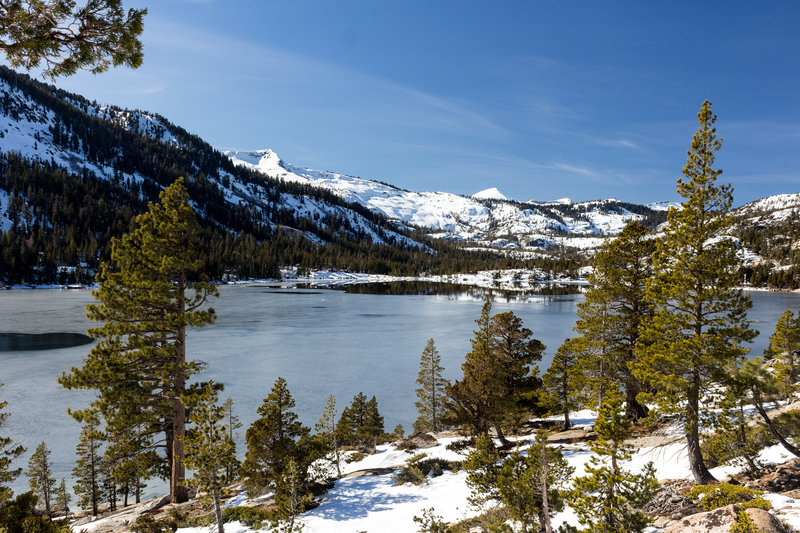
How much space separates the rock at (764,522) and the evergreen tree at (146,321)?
64.3 feet

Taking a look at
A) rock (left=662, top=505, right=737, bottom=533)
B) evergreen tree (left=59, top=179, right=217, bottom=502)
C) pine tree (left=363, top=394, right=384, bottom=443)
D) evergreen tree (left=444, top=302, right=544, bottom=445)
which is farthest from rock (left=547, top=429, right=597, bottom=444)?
evergreen tree (left=59, top=179, right=217, bottom=502)

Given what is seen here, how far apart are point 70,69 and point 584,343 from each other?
84.3 ft

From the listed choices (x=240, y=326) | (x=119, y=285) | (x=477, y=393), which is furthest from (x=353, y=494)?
(x=240, y=326)

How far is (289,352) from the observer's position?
60.8m

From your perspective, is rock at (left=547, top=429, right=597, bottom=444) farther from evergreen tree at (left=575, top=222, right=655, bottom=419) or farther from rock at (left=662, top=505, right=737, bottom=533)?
rock at (left=662, top=505, right=737, bottom=533)

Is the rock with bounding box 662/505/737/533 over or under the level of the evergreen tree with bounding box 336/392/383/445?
over

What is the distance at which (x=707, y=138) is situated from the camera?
15008 millimetres

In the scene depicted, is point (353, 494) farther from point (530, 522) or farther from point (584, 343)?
point (584, 343)

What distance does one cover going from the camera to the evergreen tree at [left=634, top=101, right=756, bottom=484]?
46.3ft

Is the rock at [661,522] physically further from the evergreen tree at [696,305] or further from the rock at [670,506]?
the evergreen tree at [696,305]

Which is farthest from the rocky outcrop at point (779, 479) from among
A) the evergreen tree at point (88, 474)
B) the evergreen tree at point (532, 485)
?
the evergreen tree at point (88, 474)

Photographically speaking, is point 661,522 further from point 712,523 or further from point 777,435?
point 777,435

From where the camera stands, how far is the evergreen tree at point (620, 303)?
23.0m

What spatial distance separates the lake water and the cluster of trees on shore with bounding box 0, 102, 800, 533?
11.2 metres
